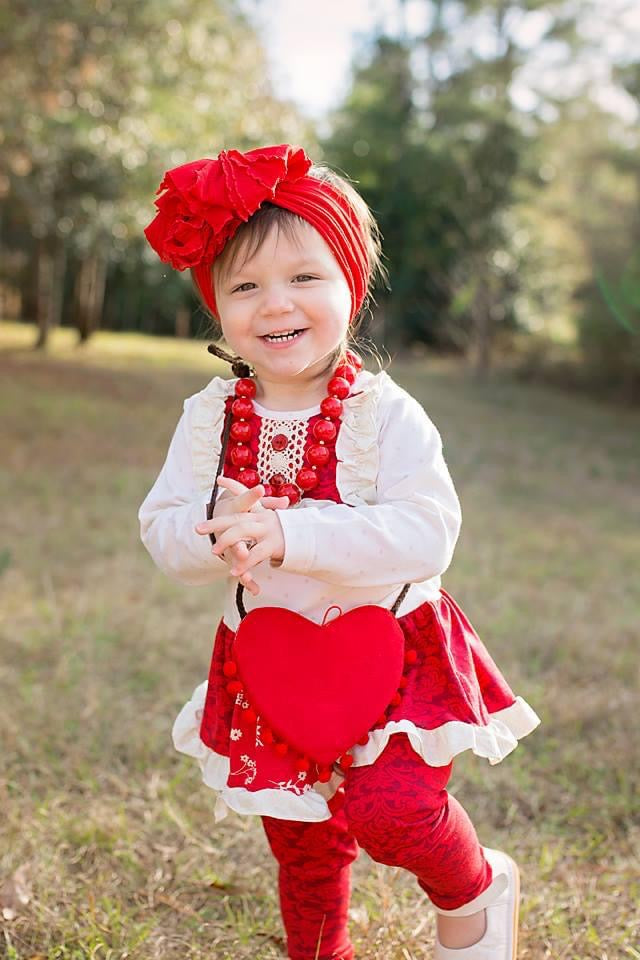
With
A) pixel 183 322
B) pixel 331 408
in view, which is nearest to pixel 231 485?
pixel 331 408

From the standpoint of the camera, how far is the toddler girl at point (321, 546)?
150 centimetres

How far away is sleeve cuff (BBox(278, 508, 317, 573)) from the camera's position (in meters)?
1.43

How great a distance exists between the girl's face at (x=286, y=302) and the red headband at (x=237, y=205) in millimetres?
30

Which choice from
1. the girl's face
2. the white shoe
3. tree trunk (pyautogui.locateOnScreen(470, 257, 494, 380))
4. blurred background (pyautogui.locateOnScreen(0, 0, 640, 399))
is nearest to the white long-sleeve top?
the girl's face

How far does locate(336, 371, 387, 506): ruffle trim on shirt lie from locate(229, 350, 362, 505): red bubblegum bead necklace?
0.02m

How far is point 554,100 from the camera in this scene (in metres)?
15.1

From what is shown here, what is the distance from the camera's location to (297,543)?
4.71ft

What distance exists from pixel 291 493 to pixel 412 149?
577 inches

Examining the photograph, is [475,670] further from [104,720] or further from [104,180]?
[104,180]

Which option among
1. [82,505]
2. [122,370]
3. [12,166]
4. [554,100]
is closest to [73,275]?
[122,370]

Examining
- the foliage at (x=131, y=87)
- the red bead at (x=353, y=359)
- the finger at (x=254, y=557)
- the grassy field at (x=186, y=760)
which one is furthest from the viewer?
the foliage at (x=131, y=87)

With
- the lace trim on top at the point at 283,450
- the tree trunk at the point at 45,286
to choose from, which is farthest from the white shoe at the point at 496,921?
the tree trunk at the point at 45,286

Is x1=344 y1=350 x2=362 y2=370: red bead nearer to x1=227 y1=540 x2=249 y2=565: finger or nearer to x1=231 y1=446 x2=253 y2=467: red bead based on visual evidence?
x1=231 y1=446 x2=253 y2=467: red bead

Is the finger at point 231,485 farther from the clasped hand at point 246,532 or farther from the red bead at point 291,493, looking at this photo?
the red bead at point 291,493
